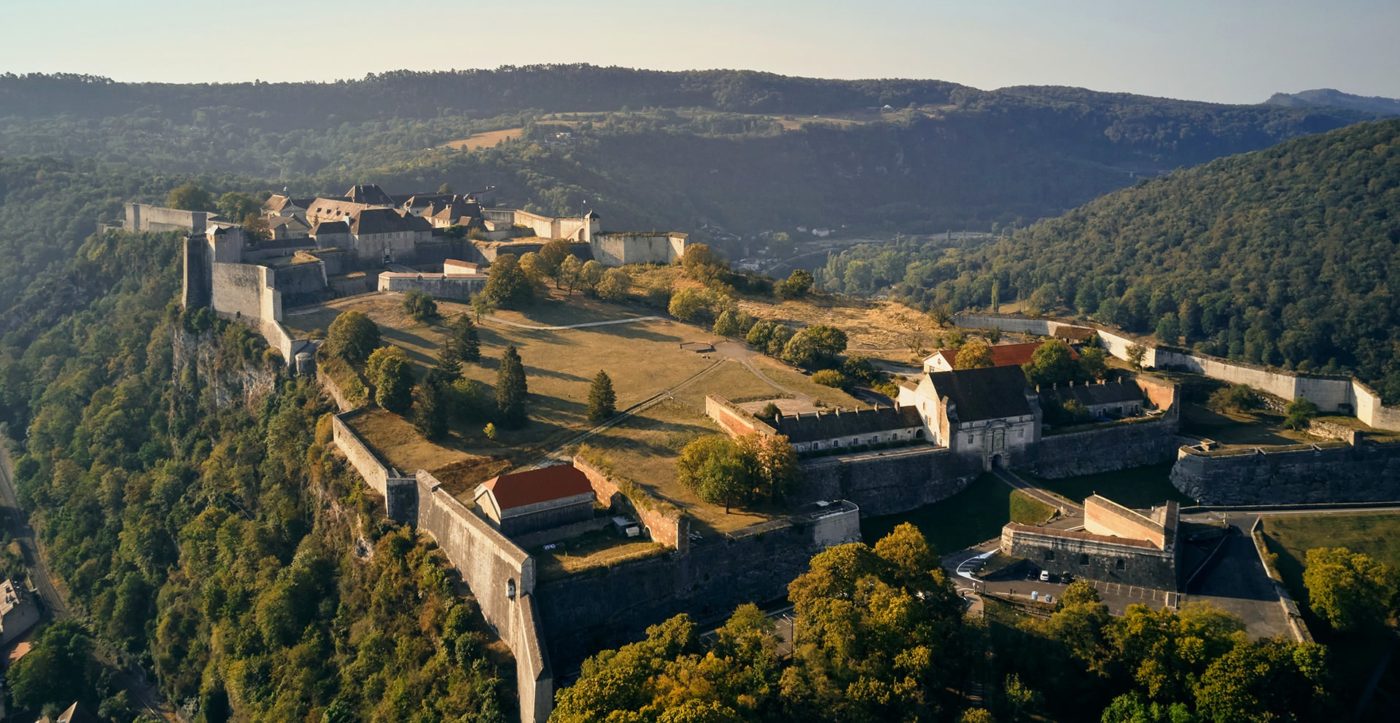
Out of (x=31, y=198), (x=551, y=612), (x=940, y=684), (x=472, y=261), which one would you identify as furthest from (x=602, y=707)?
(x=31, y=198)

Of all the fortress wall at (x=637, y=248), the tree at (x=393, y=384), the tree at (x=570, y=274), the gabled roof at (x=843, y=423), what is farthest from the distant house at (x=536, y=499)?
the fortress wall at (x=637, y=248)

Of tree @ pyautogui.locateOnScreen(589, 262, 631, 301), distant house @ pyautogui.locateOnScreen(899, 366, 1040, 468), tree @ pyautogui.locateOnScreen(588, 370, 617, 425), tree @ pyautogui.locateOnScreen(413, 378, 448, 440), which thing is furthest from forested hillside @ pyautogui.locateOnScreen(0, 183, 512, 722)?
tree @ pyautogui.locateOnScreen(589, 262, 631, 301)

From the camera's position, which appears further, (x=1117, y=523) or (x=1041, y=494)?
(x=1041, y=494)

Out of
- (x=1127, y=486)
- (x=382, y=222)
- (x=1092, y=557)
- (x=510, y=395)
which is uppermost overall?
(x=382, y=222)

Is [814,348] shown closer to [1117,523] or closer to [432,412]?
[1117,523]

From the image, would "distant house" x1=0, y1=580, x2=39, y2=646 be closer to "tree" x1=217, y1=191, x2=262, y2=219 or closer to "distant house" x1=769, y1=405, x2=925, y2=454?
"tree" x1=217, y1=191, x2=262, y2=219

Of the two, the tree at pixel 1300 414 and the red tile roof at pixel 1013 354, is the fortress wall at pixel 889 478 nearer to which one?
the red tile roof at pixel 1013 354

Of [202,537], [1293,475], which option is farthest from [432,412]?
[1293,475]
